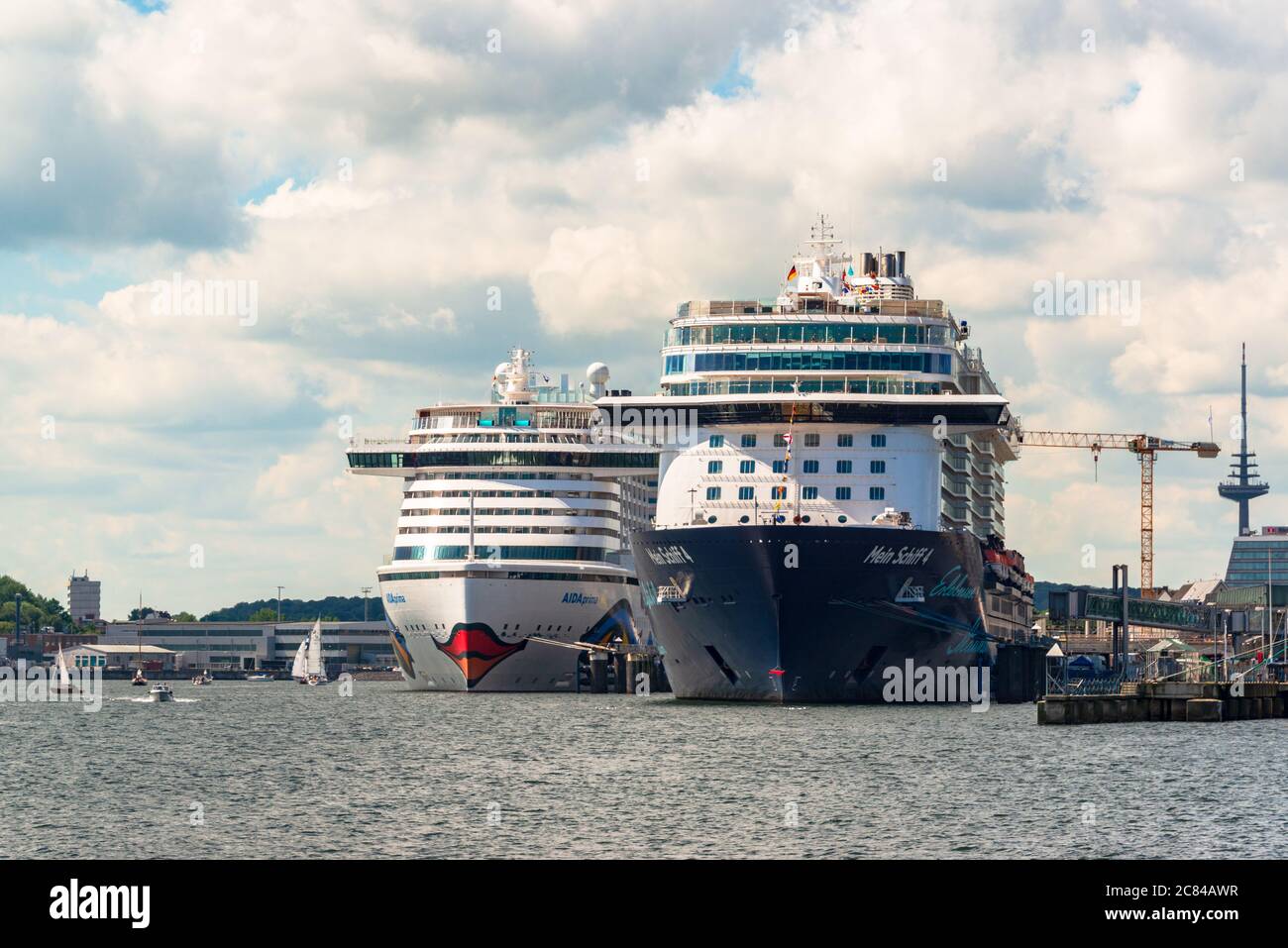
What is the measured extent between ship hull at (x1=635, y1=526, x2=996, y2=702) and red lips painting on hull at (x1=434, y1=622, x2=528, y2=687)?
38774mm

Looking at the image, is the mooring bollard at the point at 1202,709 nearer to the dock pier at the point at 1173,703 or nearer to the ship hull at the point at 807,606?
the dock pier at the point at 1173,703

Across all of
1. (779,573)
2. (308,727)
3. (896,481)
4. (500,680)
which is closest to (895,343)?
(896,481)

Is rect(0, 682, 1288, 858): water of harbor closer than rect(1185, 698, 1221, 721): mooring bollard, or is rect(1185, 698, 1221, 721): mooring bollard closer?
rect(0, 682, 1288, 858): water of harbor

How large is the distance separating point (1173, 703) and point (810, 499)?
68.1 feet

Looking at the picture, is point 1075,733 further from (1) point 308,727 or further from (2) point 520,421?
(2) point 520,421

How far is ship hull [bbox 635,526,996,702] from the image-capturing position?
8044 cm

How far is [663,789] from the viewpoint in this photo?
174ft

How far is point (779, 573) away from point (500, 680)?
48.8 metres

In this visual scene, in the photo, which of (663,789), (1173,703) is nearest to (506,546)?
(1173,703)

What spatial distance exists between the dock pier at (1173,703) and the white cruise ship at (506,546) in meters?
42.5
